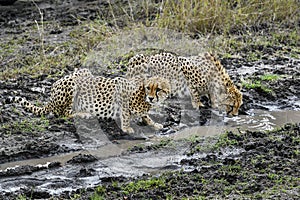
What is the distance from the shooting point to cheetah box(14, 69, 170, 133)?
7666 mm

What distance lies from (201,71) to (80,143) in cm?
232

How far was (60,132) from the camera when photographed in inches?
298

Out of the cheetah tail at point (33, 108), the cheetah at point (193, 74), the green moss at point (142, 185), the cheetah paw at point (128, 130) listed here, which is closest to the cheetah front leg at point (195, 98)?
the cheetah at point (193, 74)

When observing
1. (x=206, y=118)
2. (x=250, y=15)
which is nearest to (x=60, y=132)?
(x=206, y=118)

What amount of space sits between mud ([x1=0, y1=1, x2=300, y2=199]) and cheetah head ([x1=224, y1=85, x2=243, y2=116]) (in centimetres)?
12

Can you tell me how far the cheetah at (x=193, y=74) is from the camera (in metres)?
8.62

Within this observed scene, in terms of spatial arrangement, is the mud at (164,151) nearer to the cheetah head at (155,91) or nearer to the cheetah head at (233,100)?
the cheetah head at (233,100)

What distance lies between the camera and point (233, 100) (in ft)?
27.9

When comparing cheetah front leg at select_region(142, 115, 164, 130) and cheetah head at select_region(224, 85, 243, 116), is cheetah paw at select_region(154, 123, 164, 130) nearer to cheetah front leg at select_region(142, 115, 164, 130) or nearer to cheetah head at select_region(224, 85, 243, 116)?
cheetah front leg at select_region(142, 115, 164, 130)

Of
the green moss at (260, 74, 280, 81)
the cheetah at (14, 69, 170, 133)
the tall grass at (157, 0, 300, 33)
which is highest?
the tall grass at (157, 0, 300, 33)

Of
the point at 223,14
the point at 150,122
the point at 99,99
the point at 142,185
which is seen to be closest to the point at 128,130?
the point at 150,122

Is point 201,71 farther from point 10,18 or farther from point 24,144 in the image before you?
point 10,18

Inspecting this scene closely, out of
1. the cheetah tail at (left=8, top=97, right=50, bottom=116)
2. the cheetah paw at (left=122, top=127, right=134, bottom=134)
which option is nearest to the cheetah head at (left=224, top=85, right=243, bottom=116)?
the cheetah paw at (left=122, top=127, right=134, bottom=134)

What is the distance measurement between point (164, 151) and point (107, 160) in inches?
26.6
